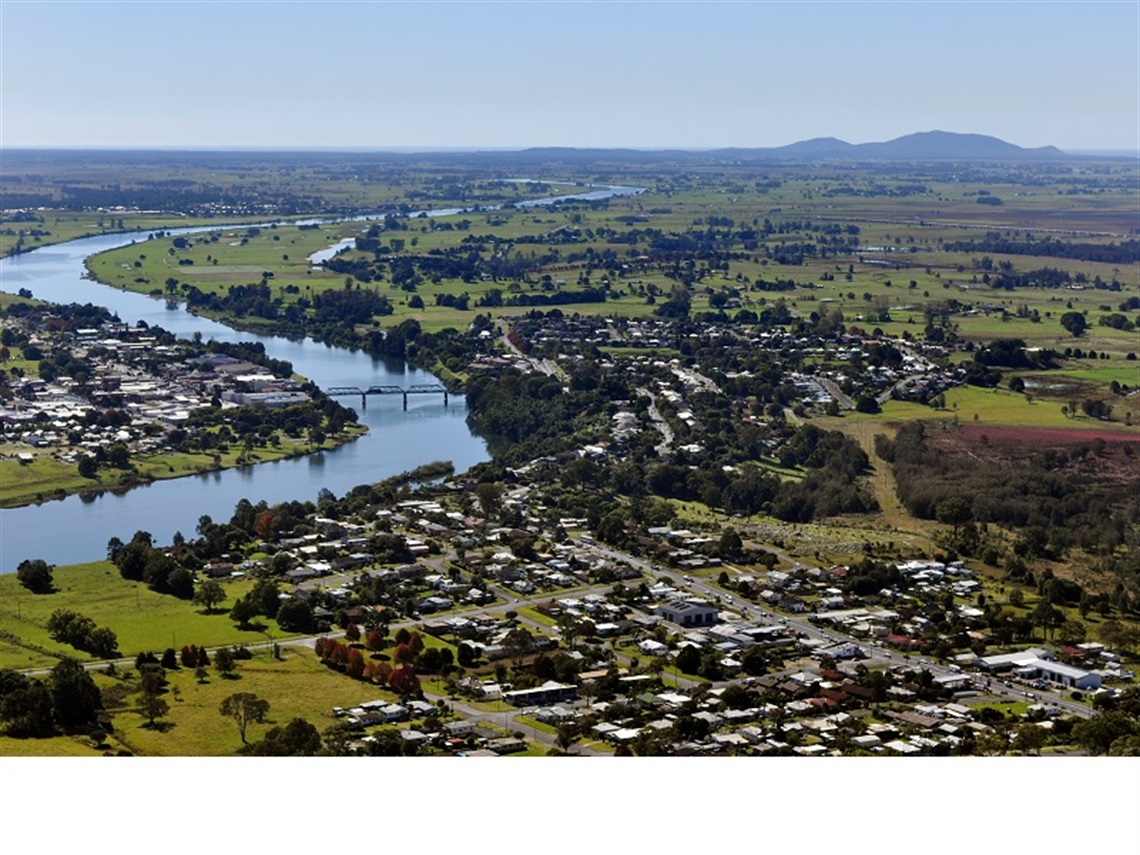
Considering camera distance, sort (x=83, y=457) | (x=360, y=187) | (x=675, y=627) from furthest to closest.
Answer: (x=360, y=187) < (x=83, y=457) < (x=675, y=627)

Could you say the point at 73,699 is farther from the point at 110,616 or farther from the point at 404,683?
the point at 110,616

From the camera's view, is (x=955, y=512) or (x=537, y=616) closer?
(x=537, y=616)

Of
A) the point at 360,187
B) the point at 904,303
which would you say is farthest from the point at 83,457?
the point at 360,187

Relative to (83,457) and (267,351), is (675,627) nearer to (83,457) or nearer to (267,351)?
(83,457)

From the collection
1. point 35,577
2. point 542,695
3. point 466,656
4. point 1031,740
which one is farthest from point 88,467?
point 1031,740

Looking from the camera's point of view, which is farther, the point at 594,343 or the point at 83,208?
the point at 83,208

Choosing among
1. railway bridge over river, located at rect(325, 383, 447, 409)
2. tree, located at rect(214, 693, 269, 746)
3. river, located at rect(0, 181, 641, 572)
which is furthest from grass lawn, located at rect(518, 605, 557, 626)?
railway bridge over river, located at rect(325, 383, 447, 409)

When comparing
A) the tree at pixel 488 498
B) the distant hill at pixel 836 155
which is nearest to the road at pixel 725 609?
the tree at pixel 488 498
